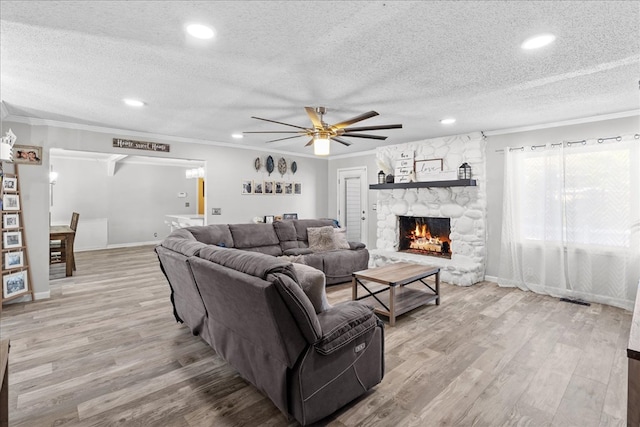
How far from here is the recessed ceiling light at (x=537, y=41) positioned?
83.0 inches

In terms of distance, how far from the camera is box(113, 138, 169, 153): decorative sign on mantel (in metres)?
4.93

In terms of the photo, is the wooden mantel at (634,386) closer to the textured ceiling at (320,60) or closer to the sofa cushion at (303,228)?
the textured ceiling at (320,60)

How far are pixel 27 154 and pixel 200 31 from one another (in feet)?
11.9

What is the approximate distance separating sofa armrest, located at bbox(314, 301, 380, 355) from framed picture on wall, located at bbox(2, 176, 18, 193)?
436cm

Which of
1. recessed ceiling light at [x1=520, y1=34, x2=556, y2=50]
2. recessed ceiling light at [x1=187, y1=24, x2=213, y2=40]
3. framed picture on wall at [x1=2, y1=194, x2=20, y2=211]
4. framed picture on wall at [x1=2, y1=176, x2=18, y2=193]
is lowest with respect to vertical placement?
framed picture on wall at [x1=2, y1=194, x2=20, y2=211]

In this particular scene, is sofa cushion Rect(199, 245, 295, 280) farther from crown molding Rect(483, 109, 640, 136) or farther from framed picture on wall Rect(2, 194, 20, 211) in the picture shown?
crown molding Rect(483, 109, 640, 136)

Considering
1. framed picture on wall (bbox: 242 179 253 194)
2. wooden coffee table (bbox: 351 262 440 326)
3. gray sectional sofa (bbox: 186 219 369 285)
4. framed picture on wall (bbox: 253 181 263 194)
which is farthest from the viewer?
framed picture on wall (bbox: 253 181 263 194)

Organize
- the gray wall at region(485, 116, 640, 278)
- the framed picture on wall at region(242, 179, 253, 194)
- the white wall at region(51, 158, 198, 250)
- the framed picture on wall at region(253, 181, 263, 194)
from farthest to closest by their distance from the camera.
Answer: the white wall at region(51, 158, 198, 250), the framed picture on wall at region(253, 181, 263, 194), the framed picture on wall at region(242, 179, 253, 194), the gray wall at region(485, 116, 640, 278)

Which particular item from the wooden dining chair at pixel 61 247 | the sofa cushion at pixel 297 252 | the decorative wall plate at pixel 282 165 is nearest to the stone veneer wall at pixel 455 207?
the sofa cushion at pixel 297 252

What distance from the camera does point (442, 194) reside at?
5.47 m

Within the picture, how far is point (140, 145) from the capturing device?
511cm

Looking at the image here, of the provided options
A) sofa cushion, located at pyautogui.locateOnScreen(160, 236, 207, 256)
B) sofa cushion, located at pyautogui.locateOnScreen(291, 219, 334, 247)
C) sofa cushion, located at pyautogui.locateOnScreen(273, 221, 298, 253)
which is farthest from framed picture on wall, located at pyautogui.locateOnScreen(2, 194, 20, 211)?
sofa cushion, located at pyautogui.locateOnScreen(291, 219, 334, 247)

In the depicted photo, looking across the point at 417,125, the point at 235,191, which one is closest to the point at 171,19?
the point at 417,125

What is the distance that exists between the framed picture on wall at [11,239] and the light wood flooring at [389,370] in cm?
74
